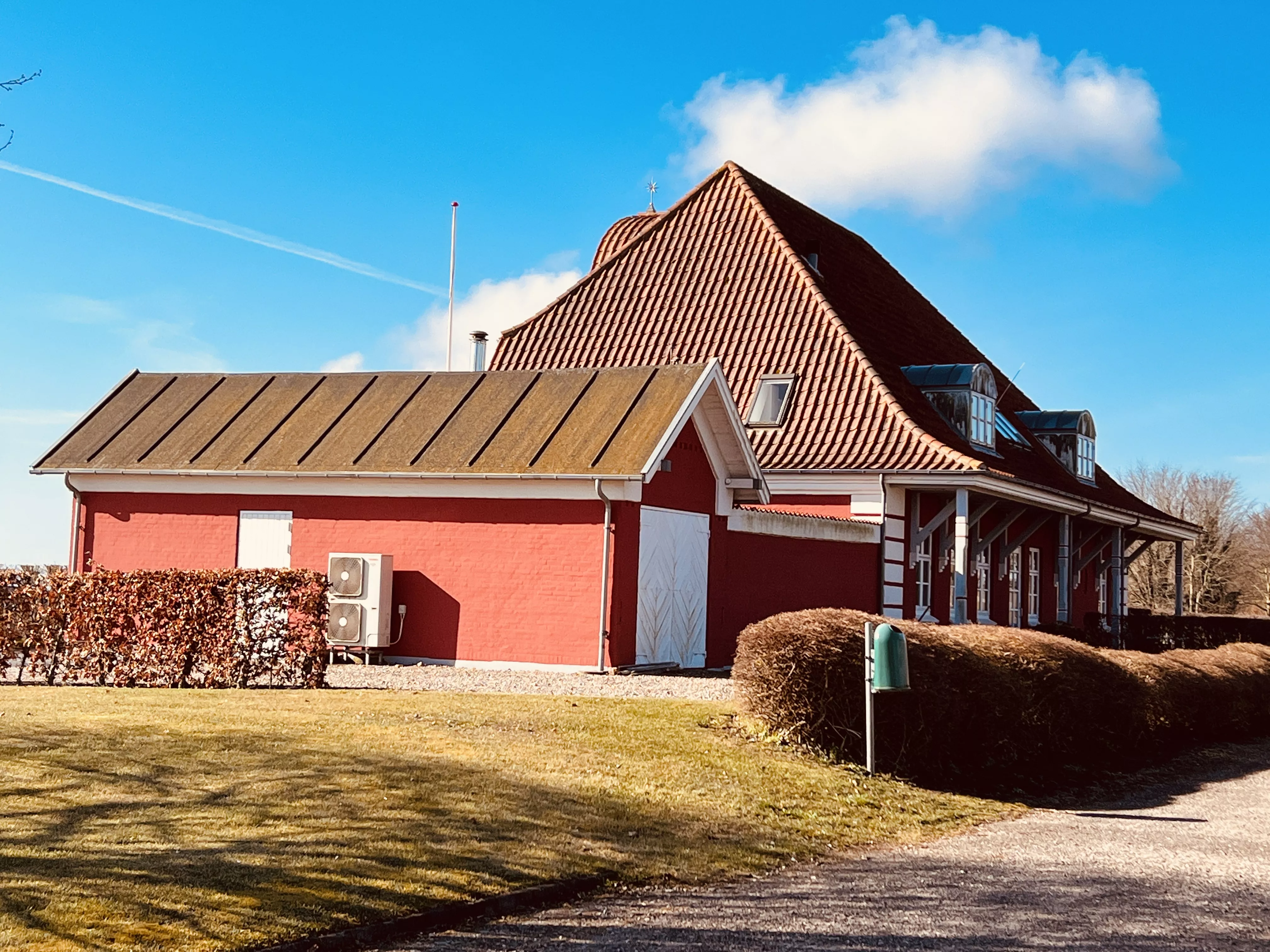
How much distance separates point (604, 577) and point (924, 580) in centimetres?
989

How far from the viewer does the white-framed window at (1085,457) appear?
32781mm

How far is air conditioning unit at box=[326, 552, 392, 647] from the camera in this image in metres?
19.6

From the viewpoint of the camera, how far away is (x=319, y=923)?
6.76m

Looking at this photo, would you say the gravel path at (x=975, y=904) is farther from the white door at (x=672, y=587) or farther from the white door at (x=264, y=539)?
the white door at (x=264, y=539)

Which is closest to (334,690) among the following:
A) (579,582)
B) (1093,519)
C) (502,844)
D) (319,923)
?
(579,582)

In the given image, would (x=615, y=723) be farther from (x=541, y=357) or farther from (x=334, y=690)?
(x=541, y=357)

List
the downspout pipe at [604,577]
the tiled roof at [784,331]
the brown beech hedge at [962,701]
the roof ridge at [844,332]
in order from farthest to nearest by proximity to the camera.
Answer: the tiled roof at [784,331] → the roof ridge at [844,332] → the downspout pipe at [604,577] → the brown beech hedge at [962,701]

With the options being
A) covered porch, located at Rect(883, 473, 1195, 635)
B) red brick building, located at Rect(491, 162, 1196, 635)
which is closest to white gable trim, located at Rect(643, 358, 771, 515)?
red brick building, located at Rect(491, 162, 1196, 635)

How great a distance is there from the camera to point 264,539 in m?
21.1

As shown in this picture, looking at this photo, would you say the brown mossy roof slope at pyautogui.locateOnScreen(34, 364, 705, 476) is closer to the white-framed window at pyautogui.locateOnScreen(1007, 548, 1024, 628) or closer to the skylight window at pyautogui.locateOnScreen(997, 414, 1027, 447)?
the skylight window at pyautogui.locateOnScreen(997, 414, 1027, 447)

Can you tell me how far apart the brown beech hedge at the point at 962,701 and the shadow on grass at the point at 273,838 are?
8.68 feet

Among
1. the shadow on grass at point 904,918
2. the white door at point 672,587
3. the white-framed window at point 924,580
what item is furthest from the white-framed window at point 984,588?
the shadow on grass at point 904,918

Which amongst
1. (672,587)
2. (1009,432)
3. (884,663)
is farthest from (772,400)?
(884,663)

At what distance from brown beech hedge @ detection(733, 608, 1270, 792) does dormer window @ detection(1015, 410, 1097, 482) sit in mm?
17486
